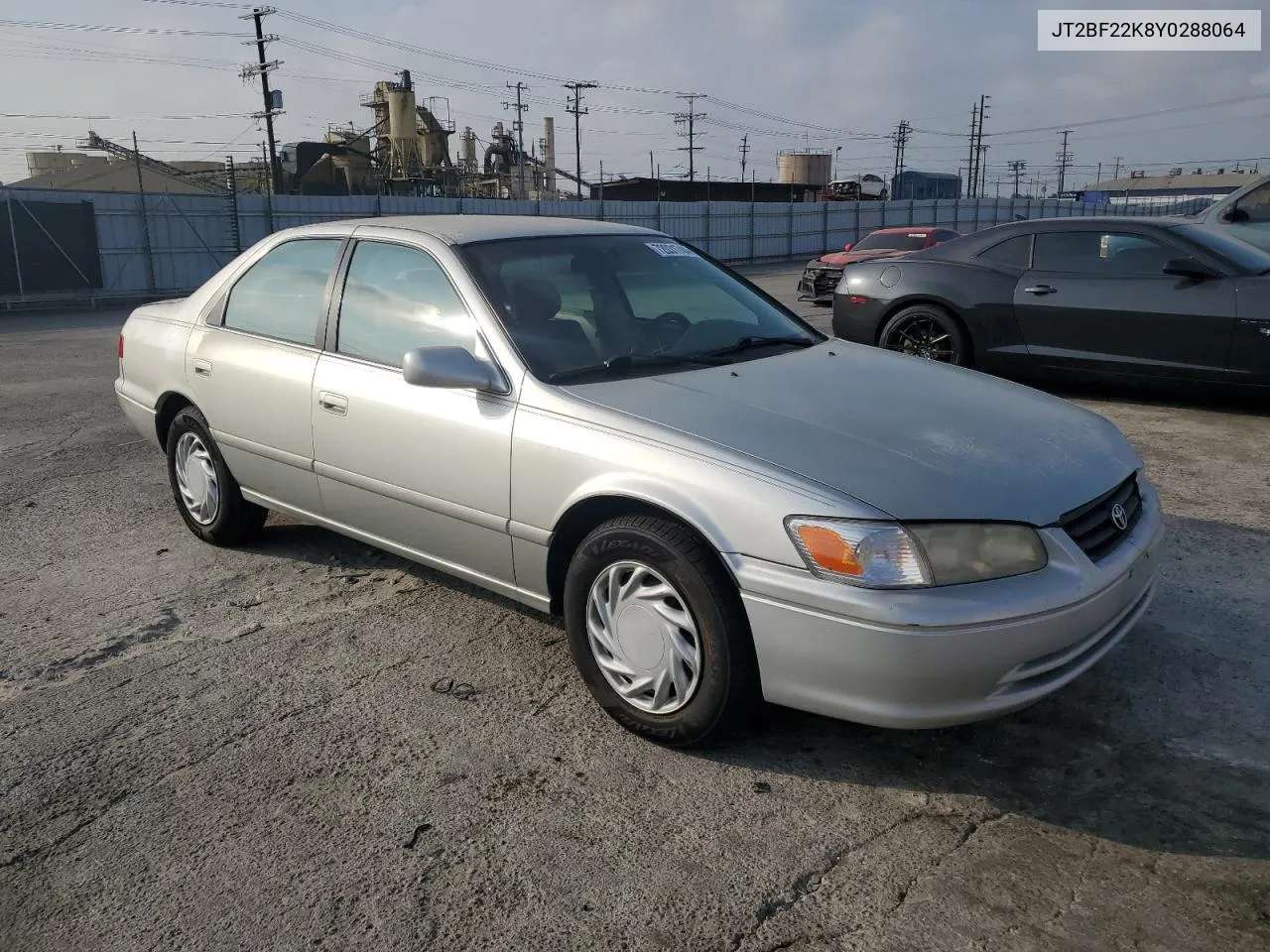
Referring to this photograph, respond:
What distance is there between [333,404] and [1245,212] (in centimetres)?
966

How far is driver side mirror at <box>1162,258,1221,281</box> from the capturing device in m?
6.75

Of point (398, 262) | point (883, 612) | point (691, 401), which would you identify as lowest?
point (883, 612)

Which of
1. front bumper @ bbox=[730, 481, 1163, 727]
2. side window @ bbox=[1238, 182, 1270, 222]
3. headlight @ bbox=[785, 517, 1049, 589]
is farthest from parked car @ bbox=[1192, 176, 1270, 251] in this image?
headlight @ bbox=[785, 517, 1049, 589]

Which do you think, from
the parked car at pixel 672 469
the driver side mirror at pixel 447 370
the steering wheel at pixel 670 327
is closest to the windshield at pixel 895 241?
the parked car at pixel 672 469

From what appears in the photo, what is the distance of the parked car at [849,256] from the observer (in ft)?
51.1

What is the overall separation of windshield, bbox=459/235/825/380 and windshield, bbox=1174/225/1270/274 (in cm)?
427

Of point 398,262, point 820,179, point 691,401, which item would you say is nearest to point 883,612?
point 691,401

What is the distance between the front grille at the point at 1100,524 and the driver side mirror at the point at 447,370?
1744 mm

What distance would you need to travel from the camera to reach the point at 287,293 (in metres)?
4.27

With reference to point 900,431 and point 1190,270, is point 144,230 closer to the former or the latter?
point 1190,270

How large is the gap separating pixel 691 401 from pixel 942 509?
840 mm

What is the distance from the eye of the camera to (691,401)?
306 cm

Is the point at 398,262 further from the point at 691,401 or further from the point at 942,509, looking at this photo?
the point at 942,509

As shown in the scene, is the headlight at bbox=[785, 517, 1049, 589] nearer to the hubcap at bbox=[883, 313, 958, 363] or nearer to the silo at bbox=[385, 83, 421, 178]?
the hubcap at bbox=[883, 313, 958, 363]
